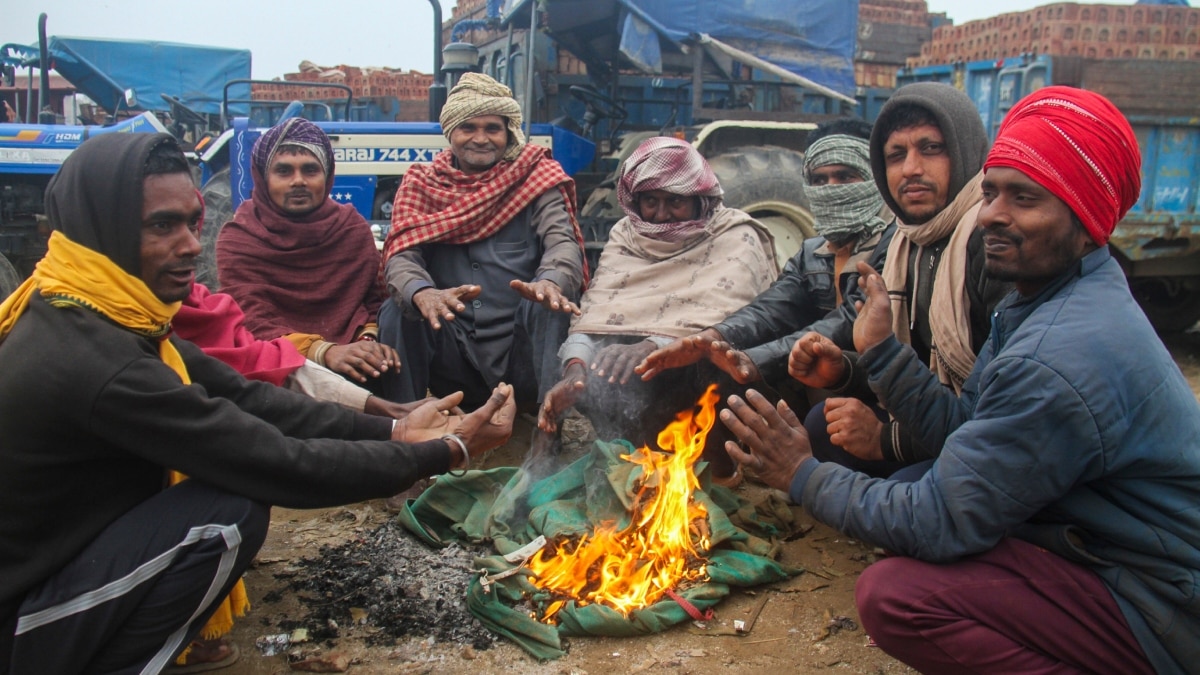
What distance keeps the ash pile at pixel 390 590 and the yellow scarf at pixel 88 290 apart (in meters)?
1.16

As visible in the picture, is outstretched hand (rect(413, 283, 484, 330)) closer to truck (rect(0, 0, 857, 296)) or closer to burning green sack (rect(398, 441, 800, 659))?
burning green sack (rect(398, 441, 800, 659))

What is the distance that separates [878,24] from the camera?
35.6 feet

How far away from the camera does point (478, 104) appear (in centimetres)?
441

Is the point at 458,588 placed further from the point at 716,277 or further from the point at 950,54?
the point at 950,54

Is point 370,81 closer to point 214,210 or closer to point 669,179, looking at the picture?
point 214,210

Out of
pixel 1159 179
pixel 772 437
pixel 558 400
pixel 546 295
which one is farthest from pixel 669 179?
pixel 1159 179


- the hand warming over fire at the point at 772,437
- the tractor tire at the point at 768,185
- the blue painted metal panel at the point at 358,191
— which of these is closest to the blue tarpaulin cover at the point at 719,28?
the tractor tire at the point at 768,185

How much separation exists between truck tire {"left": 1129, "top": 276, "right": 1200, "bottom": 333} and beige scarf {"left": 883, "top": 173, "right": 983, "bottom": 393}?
5.77 m

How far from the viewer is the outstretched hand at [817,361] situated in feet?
9.55

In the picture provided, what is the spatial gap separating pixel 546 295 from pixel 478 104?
46.4 inches

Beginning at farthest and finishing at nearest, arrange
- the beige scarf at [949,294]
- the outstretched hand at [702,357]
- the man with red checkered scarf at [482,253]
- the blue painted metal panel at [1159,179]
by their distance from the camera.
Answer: the blue painted metal panel at [1159,179]
the man with red checkered scarf at [482,253]
the outstretched hand at [702,357]
the beige scarf at [949,294]

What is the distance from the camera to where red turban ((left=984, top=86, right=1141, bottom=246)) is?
2.02 m

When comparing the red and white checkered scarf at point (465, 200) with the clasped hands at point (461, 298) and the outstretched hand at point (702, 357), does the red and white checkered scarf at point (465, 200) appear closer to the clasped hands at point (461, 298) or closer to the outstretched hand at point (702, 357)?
the clasped hands at point (461, 298)

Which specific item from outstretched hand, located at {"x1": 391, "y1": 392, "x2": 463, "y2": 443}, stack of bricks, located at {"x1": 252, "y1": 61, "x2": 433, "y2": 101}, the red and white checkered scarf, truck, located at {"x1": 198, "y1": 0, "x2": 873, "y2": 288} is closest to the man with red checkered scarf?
the red and white checkered scarf
